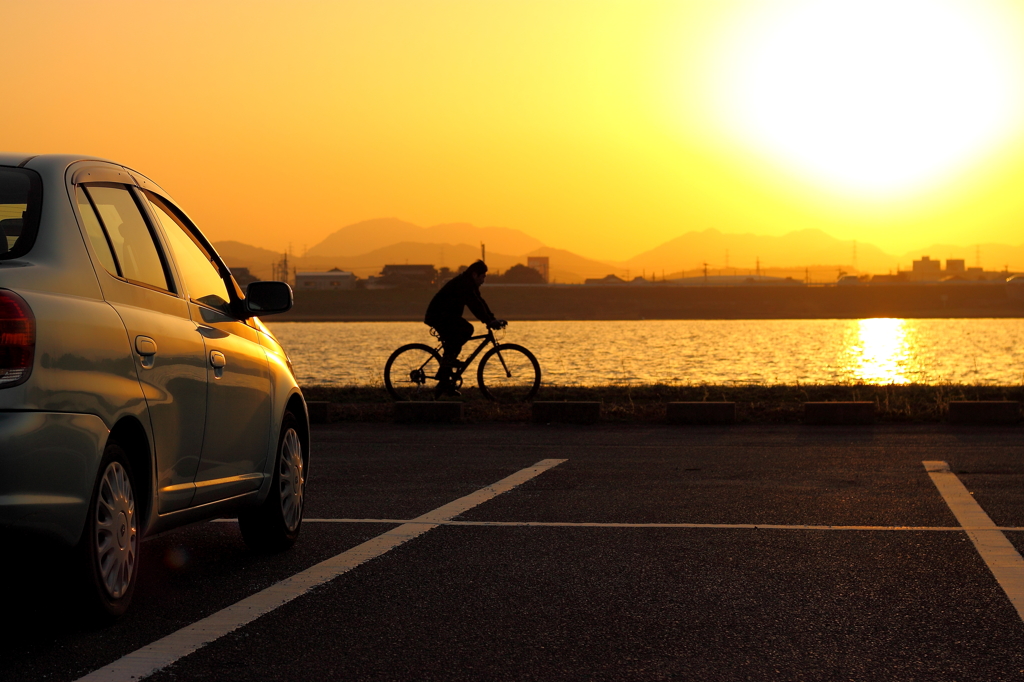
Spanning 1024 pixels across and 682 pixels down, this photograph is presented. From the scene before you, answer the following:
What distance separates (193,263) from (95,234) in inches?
38.0

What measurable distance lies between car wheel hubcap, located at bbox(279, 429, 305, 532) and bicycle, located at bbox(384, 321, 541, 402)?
30.3 feet

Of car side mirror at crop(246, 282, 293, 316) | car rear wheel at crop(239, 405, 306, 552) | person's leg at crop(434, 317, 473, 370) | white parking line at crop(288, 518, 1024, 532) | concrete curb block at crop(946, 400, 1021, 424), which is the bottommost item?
concrete curb block at crop(946, 400, 1021, 424)

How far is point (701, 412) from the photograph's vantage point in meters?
13.4

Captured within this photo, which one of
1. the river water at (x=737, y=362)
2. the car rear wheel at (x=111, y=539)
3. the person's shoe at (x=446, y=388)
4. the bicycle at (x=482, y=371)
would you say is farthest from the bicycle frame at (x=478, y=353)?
the car rear wheel at (x=111, y=539)

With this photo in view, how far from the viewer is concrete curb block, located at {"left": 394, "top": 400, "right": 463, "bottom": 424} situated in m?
13.8

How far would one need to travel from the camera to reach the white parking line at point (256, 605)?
3.86 metres

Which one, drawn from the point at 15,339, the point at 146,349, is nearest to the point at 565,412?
the point at 146,349

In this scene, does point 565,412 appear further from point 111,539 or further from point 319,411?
point 111,539

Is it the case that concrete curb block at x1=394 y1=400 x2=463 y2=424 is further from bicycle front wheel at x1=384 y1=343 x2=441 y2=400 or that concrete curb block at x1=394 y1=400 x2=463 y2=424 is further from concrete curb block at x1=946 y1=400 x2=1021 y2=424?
concrete curb block at x1=946 y1=400 x2=1021 y2=424

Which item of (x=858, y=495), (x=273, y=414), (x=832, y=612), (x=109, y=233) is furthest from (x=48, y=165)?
(x=858, y=495)

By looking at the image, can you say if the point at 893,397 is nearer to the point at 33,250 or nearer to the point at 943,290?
the point at 33,250

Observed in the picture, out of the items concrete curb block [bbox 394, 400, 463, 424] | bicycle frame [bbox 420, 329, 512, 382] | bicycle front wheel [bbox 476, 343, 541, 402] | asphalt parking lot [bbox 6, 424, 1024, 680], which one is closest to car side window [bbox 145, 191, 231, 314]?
asphalt parking lot [bbox 6, 424, 1024, 680]

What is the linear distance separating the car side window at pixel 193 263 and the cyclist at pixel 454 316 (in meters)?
9.83

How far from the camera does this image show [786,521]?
6762 millimetres
